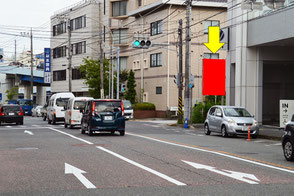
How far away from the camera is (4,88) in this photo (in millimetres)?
116188

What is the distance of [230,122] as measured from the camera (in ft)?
79.6

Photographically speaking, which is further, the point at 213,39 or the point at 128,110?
the point at 128,110

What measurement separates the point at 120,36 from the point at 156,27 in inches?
332

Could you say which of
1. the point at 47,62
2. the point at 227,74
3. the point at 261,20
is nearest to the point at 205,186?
the point at 261,20

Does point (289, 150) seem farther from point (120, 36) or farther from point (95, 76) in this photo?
point (120, 36)

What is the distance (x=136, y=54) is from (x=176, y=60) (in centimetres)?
778

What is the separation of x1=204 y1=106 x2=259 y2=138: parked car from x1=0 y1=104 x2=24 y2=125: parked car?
16.7 meters

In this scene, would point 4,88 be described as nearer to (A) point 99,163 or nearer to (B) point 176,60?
(B) point 176,60

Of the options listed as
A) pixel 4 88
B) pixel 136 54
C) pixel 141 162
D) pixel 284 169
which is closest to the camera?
pixel 284 169

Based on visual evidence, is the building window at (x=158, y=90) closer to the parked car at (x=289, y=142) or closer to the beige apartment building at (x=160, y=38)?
the beige apartment building at (x=160, y=38)

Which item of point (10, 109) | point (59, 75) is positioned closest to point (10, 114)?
point (10, 109)

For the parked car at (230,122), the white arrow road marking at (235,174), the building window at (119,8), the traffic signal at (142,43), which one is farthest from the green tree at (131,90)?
the white arrow road marking at (235,174)

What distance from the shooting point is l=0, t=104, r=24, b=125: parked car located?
36500mm

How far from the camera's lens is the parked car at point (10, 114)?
36.5 metres
